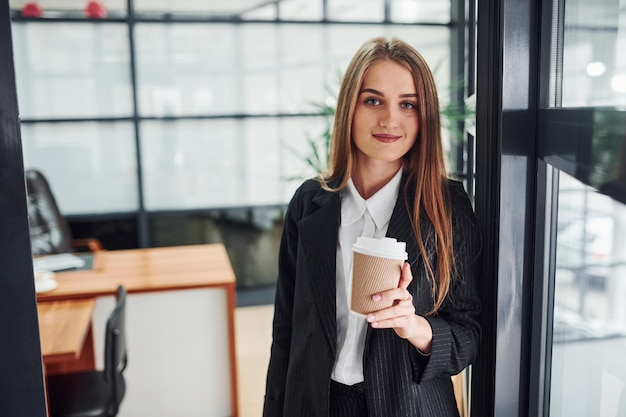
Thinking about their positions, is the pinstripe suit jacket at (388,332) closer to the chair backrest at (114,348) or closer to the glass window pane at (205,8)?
the chair backrest at (114,348)

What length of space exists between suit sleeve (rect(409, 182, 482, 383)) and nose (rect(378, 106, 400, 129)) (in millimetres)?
207

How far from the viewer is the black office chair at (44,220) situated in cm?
397

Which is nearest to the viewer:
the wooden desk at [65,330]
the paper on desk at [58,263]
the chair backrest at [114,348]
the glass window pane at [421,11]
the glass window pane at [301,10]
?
the wooden desk at [65,330]

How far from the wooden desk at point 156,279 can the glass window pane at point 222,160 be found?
1.39 metres

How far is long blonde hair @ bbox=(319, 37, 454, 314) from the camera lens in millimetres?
1254

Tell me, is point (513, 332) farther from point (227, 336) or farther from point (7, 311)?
point (227, 336)

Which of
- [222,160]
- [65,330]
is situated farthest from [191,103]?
[65,330]

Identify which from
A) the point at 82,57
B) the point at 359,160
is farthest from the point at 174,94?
the point at 359,160

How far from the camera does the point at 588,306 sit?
107 centimetres

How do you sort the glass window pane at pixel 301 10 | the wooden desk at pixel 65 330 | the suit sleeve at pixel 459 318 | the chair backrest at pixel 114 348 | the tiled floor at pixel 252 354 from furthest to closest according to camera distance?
1. the glass window pane at pixel 301 10
2. the tiled floor at pixel 252 354
3. the chair backrest at pixel 114 348
4. the wooden desk at pixel 65 330
5. the suit sleeve at pixel 459 318

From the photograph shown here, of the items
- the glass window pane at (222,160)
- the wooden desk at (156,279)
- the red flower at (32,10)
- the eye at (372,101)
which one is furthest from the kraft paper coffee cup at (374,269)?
the red flower at (32,10)

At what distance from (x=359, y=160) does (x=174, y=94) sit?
3627 millimetres

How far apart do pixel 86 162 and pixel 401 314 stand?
4091 mm

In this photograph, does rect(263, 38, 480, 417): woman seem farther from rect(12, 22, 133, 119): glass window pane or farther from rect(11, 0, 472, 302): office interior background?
rect(12, 22, 133, 119): glass window pane
